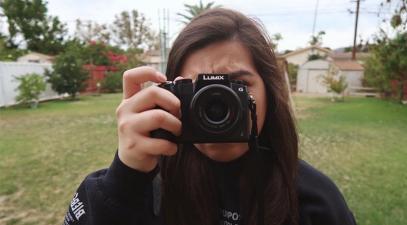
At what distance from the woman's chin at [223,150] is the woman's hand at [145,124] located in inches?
5.2

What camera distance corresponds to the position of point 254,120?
43.4 inches

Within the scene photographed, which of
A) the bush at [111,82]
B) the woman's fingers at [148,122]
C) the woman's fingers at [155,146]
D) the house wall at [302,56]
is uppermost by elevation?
the house wall at [302,56]

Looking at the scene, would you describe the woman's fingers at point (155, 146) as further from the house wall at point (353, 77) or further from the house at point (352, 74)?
the house wall at point (353, 77)

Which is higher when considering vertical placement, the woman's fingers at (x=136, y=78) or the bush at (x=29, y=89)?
the woman's fingers at (x=136, y=78)

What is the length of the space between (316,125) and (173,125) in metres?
10.1

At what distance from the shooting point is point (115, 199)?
94cm

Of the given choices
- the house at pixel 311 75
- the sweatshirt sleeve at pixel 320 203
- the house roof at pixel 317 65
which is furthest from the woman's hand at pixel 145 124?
the house roof at pixel 317 65

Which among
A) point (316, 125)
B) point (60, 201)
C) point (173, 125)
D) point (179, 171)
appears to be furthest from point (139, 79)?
point (316, 125)

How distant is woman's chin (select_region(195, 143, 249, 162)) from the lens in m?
1.12

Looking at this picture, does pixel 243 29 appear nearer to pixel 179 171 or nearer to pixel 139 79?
pixel 139 79

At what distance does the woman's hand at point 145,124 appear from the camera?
980 millimetres

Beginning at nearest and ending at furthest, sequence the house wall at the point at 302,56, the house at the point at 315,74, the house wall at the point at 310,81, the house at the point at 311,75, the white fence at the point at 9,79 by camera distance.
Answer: the white fence at the point at 9,79, the house at the point at 315,74, the house wall at the point at 310,81, the house at the point at 311,75, the house wall at the point at 302,56

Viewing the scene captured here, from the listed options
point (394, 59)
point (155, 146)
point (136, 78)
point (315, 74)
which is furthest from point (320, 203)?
point (315, 74)

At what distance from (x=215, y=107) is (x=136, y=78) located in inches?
9.3
